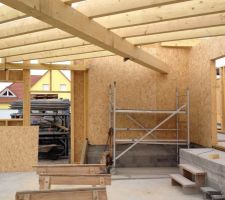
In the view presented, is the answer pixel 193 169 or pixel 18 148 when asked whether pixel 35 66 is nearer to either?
pixel 18 148

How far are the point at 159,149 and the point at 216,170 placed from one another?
135 inches

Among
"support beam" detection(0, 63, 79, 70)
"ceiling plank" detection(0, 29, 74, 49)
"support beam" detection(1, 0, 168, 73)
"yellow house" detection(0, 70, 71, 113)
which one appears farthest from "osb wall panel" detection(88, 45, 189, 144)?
"yellow house" detection(0, 70, 71, 113)

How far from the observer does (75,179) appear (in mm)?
3666

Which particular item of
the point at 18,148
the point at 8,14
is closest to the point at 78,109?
the point at 18,148

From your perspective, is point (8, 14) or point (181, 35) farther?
point (181, 35)

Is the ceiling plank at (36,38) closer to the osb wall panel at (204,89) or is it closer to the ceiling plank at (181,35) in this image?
the ceiling plank at (181,35)

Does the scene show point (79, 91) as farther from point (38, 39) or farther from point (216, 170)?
point (216, 170)

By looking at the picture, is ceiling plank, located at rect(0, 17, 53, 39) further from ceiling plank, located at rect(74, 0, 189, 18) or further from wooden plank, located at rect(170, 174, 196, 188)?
wooden plank, located at rect(170, 174, 196, 188)

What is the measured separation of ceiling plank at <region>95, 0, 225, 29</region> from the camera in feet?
14.3

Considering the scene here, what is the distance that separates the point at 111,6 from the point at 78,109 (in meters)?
5.33

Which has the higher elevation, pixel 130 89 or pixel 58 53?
pixel 58 53

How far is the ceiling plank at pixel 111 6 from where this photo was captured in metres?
4.04

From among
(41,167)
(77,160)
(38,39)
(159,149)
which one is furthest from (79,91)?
(41,167)

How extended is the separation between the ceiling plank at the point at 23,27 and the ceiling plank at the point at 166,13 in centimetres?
91
